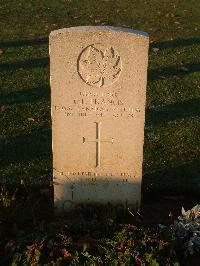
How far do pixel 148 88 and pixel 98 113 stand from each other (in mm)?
4056

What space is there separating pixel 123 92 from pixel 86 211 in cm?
134

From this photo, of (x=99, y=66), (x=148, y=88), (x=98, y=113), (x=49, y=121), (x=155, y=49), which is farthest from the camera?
(x=155, y=49)

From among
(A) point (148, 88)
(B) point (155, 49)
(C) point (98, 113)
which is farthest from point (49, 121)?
(B) point (155, 49)

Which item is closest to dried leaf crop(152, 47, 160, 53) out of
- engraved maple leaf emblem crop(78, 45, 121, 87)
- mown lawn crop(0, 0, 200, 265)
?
mown lawn crop(0, 0, 200, 265)

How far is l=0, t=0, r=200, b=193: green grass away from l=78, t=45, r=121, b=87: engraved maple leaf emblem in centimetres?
176

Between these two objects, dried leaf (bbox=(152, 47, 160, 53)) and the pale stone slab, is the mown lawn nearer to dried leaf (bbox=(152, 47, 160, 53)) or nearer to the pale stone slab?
dried leaf (bbox=(152, 47, 160, 53))

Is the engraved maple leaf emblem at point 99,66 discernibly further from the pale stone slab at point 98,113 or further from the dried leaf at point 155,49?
the dried leaf at point 155,49

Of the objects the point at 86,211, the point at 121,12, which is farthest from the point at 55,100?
the point at 121,12

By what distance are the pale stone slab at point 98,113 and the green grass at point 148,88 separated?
0.92 m

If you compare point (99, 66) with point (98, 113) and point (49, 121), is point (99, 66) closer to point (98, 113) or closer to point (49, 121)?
point (98, 113)

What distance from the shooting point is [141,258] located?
419 centimetres

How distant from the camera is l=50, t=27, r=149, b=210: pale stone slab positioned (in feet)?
14.3

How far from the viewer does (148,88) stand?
28.1 feet

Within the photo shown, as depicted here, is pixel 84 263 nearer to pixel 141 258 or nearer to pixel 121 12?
pixel 141 258
